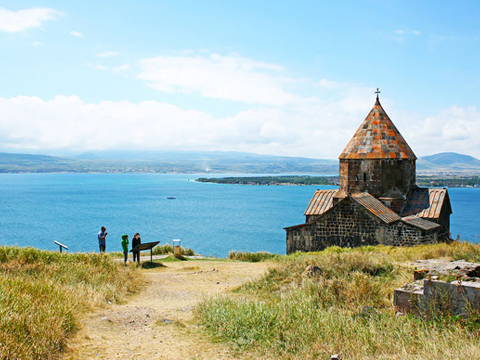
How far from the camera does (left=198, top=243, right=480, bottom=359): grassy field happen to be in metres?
5.20

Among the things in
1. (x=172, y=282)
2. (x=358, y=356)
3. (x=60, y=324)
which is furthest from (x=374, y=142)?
(x=60, y=324)

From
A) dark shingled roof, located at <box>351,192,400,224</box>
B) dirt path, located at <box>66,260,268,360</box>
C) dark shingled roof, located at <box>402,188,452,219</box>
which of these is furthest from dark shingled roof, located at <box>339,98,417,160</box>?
dirt path, located at <box>66,260,268,360</box>

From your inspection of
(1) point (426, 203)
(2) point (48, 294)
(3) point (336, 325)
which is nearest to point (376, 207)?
(1) point (426, 203)

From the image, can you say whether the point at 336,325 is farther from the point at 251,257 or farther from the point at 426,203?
the point at 426,203

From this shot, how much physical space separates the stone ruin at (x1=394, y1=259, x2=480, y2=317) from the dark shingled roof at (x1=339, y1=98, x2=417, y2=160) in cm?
1113

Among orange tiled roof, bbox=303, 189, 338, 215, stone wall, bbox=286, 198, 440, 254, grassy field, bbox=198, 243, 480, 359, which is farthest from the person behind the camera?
orange tiled roof, bbox=303, 189, 338, 215

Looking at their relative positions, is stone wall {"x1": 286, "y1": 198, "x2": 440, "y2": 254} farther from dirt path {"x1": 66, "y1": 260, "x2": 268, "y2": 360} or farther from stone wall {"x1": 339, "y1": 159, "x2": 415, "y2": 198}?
dirt path {"x1": 66, "y1": 260, "x2": 268, "y2": 360}

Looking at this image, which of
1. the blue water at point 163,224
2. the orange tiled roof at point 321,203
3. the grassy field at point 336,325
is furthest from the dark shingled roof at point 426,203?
the blue water at point 163,224

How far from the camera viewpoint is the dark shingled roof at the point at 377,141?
1761cm

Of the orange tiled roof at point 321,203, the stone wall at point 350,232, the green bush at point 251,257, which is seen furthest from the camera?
the orange tiled roof at point 321,203

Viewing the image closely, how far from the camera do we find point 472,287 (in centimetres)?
581

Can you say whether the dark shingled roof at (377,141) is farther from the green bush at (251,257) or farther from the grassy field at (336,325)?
the grassy field at (336,325)

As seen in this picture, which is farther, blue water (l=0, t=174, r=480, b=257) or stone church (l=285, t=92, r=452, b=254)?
blue water (l=0, t=174, r=480, b=257)

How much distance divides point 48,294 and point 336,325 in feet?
14.4
